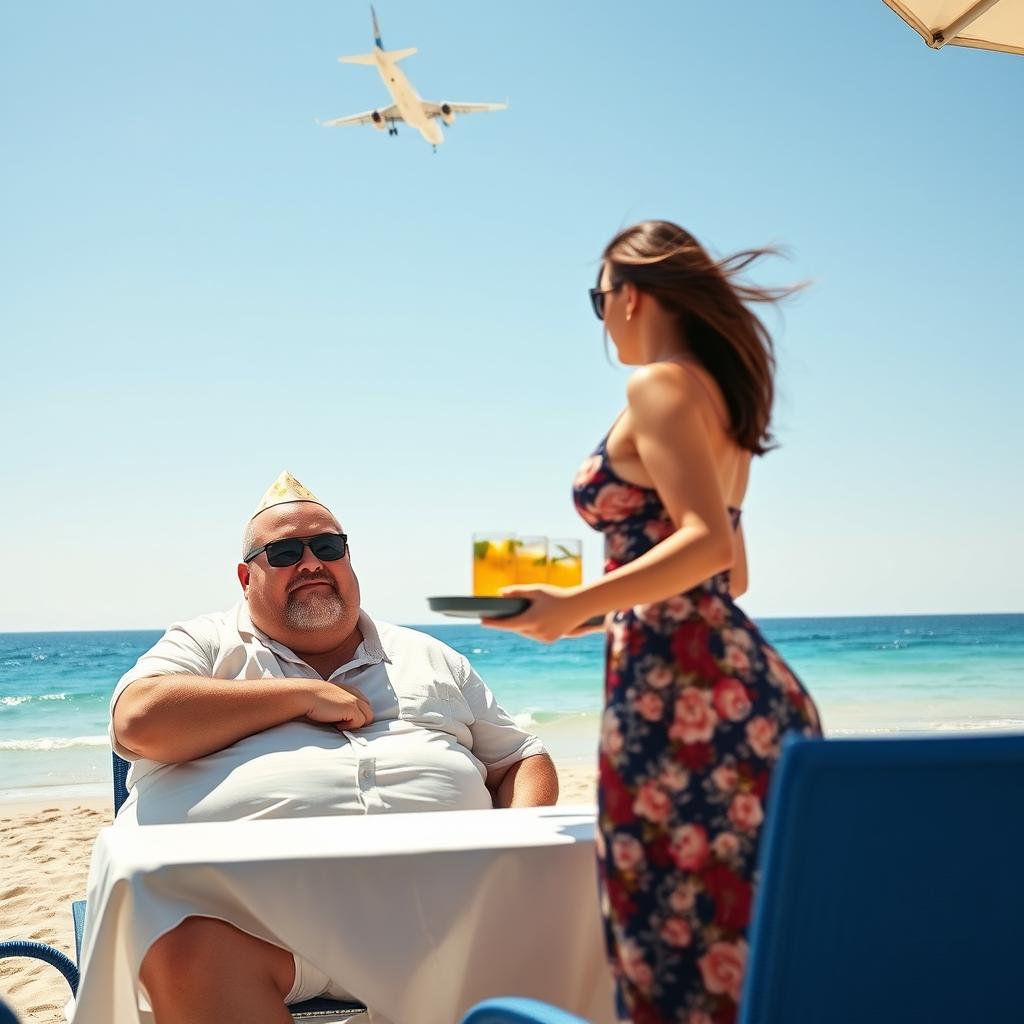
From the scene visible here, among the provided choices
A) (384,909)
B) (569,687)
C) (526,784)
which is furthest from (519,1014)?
(569,687)

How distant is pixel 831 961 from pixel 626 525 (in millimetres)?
898

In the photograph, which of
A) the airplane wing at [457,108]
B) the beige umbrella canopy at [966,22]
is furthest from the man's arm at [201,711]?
the airplane wing at [457,108]

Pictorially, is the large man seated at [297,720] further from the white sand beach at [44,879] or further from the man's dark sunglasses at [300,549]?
the white sand beach at [44,879]

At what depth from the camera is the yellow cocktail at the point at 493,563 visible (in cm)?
193

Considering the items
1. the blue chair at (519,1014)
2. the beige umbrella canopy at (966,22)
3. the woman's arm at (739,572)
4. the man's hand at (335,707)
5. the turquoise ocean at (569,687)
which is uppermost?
the beige umbrella canopy at (966,22)

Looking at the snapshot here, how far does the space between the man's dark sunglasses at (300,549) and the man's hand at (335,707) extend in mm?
475

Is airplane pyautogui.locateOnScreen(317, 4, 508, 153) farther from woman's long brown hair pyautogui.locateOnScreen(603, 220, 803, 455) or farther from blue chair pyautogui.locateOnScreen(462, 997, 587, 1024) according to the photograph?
blue chair pyautogui.locateOnScreen(462, 997, 587, 1024)

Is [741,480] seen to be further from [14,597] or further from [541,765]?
[14,597]

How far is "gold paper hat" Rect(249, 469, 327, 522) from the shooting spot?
303cm

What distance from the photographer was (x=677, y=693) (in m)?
1.60

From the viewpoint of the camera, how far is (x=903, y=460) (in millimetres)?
41375

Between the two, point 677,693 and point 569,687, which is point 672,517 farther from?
point 569,687

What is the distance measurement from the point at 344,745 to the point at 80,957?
71cm

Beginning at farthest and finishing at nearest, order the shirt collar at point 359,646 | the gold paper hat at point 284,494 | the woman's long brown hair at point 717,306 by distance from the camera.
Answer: the gold paper hat at point 284,494 < the shirt collar at point 359,646 < the woman's long brown hair at point 717,306
